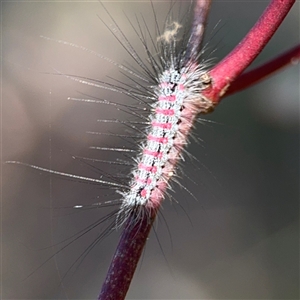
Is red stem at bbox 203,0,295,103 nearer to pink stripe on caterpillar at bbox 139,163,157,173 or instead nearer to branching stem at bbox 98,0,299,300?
branching stem at bbox 98,0,299,300

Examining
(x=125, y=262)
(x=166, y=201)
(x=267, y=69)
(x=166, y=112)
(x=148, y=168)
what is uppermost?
(x=267, y=69)

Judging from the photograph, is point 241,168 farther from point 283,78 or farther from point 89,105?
point 89,105

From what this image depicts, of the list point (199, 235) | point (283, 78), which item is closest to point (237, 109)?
point (283, 78)

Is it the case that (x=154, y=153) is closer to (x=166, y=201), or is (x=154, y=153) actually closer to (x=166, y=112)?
(x=166, y=112)

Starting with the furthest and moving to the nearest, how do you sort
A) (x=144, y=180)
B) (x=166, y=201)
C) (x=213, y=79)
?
(x=166, y=201)
(x=144, y=180)
(x=213, y=79)

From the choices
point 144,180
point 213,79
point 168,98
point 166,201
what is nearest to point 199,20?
point 213,79

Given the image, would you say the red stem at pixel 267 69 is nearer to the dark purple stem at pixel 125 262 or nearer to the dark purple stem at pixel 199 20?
the dark purple stem at pixel 199 20

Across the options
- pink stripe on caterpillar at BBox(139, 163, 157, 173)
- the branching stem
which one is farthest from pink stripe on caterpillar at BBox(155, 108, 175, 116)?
the branching stem

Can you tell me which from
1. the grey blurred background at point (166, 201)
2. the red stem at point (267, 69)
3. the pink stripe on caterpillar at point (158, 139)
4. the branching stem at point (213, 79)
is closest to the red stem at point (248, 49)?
the branching stem at point (213, 79)
